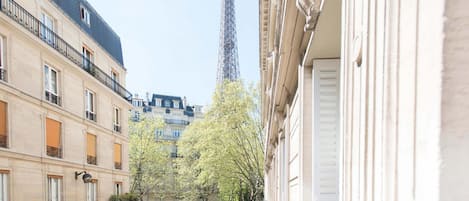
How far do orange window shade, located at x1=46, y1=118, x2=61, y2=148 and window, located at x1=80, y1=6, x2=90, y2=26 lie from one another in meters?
4.96

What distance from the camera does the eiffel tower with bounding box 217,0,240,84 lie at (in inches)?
1639

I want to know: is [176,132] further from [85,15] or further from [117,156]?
[85,15]

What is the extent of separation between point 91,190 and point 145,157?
10.2m

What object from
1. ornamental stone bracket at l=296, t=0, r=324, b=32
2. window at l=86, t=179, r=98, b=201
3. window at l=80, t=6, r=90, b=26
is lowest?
window at l=86, t=179, r=98, b=201

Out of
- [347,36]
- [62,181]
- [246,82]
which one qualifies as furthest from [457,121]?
[246,82]

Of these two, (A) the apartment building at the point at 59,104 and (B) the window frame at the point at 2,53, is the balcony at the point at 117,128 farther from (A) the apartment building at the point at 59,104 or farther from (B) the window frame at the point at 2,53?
(B) the window frame at the point at 2,53

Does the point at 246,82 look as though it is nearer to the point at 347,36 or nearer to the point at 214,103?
the point at 214,103

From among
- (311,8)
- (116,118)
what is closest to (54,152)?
(116,118)

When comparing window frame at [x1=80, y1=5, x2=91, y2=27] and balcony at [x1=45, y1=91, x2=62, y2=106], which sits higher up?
window frame at [x1=80, y1=5, x2=91, y2=27]

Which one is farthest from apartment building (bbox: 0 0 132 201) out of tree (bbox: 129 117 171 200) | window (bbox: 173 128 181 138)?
window (bbox: 173 128 181 138)

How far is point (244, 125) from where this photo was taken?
1650 centimetres

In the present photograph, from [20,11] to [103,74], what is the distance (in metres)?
5.69

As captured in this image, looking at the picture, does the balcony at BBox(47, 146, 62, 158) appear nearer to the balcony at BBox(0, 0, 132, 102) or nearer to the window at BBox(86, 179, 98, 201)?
the window at BBox(86, 179, 98, 201)

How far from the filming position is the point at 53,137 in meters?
11.5
